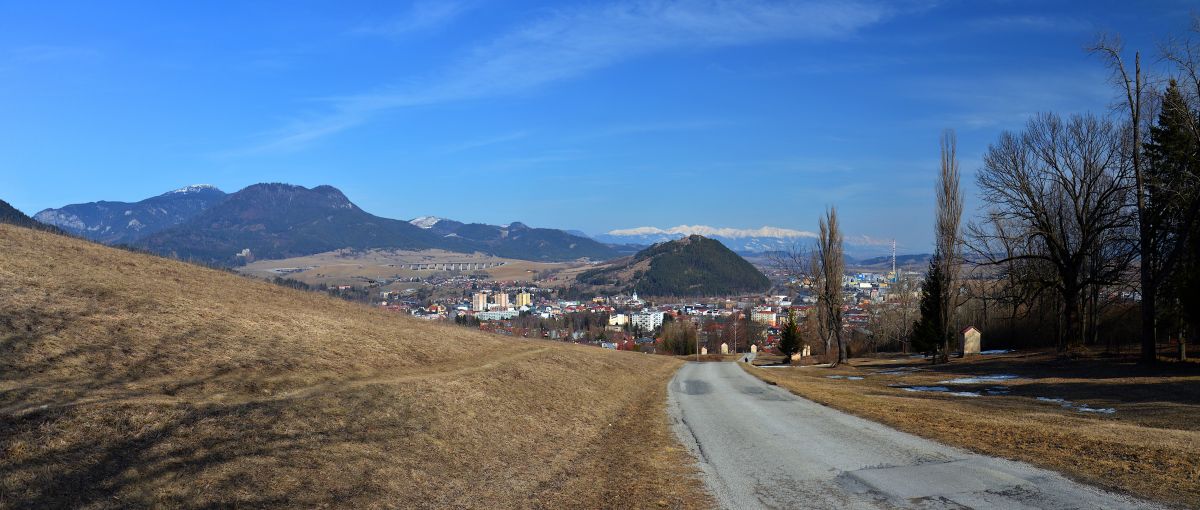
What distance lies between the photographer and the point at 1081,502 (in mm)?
7434

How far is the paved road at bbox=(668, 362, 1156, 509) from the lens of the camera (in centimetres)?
783

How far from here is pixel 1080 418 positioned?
14.7m

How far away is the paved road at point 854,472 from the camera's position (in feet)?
25.7

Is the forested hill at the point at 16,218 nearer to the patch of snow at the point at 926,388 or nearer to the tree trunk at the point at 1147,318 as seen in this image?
the patch of snow at the point at 926,388

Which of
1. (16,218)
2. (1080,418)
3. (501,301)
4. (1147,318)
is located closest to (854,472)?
(1080,418)

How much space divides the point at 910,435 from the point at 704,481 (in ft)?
16.1

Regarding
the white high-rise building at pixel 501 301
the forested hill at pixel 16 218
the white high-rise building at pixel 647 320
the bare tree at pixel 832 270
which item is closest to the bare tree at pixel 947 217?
the bare tree at pixel 832 270

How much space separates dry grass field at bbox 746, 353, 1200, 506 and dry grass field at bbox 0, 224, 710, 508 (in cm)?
487

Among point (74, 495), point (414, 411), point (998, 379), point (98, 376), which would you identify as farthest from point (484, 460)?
point (998, 379)

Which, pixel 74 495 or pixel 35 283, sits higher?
pixel 35 283

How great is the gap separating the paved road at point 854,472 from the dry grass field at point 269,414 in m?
0.77

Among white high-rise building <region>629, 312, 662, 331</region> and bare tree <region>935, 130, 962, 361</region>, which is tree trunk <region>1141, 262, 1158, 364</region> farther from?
white high-rise building <region>629, 312, 662, 331</region>

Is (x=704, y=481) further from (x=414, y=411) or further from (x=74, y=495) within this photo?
(x=74, y=495)

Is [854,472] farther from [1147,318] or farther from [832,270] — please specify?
[832,270]
